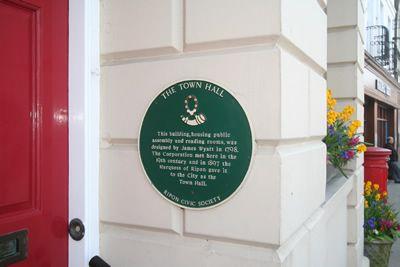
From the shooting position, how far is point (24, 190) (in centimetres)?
163

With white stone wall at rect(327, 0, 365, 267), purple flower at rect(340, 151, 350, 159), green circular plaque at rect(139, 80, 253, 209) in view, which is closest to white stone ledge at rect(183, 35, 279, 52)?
green circular plaque at rect(139, 80, 253, 209)

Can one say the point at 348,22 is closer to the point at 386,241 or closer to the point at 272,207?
the point at 386,241

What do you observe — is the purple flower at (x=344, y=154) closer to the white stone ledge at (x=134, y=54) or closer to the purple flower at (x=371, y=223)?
the purple flower at (x=371, y=223)

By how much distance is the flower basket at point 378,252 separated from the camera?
17.3 ft

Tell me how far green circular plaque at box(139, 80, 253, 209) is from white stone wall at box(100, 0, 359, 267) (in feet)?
0.16

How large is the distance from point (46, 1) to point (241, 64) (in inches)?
38.8

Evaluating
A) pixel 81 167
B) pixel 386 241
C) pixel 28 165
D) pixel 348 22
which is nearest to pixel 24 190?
pixel 28 165

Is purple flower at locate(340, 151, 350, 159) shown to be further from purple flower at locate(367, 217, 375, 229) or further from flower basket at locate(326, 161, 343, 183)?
purple flower at locate(367, 217, 375, 229)

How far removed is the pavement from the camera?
20.6 feet

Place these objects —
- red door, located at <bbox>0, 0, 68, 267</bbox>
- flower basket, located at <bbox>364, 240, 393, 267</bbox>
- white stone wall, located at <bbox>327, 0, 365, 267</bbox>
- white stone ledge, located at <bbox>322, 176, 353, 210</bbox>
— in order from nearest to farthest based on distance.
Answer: red door, located at <bbox>0, 0, 68, 267</bbox> < white stone ledge, located at <bbox>322, 176, 353, 210</bbox> < white stone wall, located at <bbox>327, 0, 365, 267</bbox> < flower basket, located at <bbox>364, 240, 393, 267</bbox>

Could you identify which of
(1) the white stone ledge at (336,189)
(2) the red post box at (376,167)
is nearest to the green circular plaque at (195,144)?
(1) the white stone ledge at (336,189)

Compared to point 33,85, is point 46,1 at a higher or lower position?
higher

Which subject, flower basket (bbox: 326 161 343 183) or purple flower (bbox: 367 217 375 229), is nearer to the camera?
flower basket (bbox: 326 161 343 183)

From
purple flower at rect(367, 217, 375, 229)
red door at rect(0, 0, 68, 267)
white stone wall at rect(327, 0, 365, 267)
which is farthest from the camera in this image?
purple flower at rect(367, 217, 375, 229)
